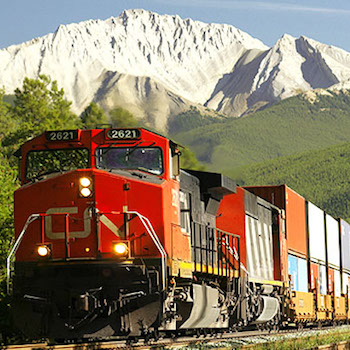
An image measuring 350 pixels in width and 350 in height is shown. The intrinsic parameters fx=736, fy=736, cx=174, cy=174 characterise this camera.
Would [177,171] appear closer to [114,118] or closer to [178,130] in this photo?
[114,118]

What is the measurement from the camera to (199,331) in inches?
727

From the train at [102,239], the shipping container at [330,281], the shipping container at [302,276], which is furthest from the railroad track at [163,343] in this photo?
the shipping container at [330,281]

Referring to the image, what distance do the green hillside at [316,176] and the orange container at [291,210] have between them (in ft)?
417

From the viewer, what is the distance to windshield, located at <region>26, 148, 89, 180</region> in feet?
43.1

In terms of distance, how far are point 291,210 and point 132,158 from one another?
1404 centimetres

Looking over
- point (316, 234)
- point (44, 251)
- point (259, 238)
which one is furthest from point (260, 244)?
point (316, 234)

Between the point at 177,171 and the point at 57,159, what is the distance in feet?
7.22

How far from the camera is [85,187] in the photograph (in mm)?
12719

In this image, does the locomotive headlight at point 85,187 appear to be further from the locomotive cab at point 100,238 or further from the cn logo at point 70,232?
the cn logo at point 70,232

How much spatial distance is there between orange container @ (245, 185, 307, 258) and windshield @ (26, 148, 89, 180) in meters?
11.9

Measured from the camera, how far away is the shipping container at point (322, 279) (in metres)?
31.2

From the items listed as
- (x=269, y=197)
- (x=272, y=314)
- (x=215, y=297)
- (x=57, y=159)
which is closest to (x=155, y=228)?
(x=57, y=159)

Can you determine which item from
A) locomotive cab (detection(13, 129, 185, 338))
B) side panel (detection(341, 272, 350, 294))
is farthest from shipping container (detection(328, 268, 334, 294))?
locomotive cab (detection(13, 129, 185, 338))

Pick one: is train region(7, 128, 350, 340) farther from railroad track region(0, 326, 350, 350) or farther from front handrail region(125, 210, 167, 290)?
railroad track region(0, 326, 350, 350)
